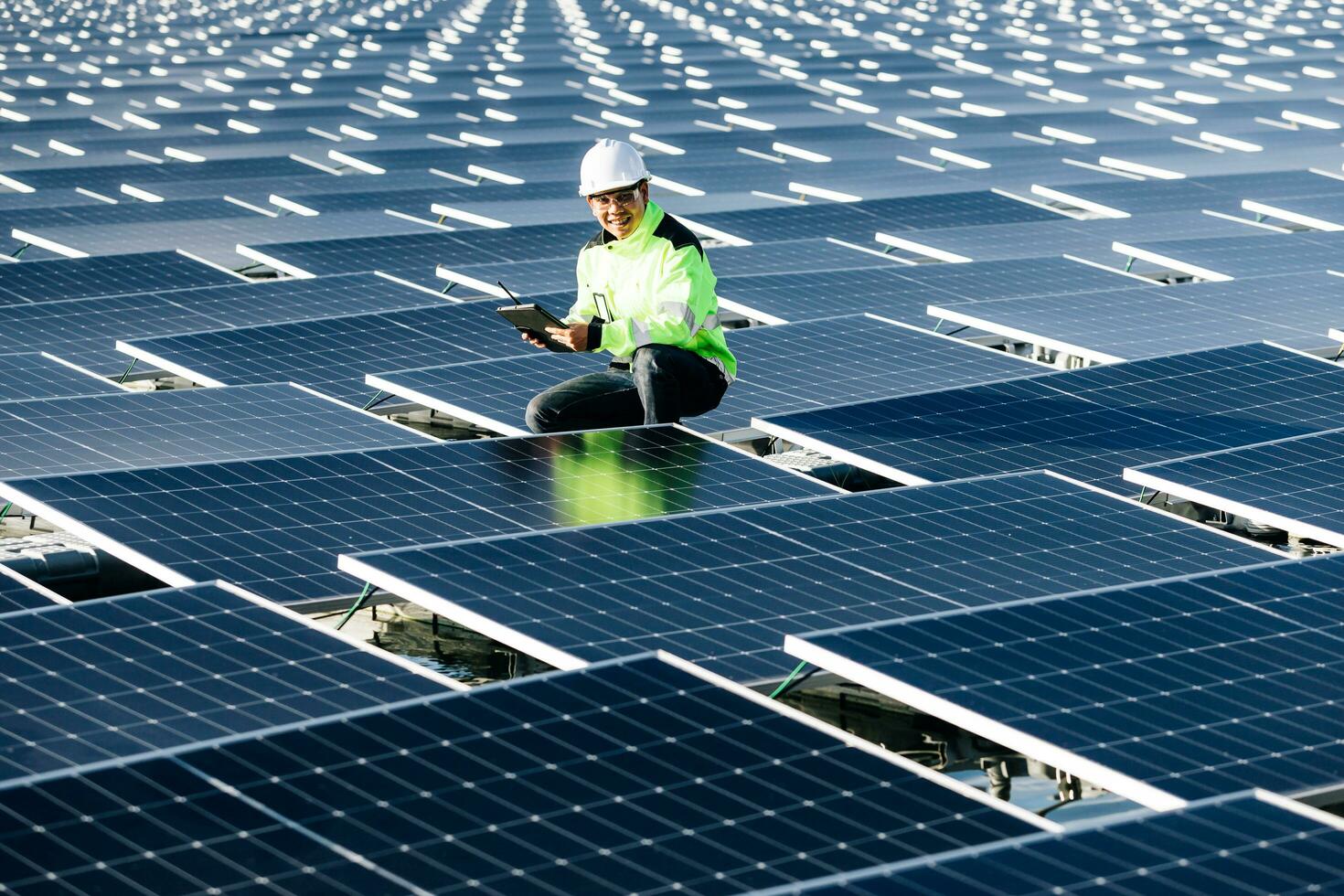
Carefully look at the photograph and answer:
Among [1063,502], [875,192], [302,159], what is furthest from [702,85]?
[1063,502]

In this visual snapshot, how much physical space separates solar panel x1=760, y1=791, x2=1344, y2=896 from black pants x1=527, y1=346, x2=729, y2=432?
5.84 metres

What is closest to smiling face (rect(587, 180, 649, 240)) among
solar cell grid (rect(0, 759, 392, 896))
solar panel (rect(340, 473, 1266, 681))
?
solar panel (rect(340, 473, 1266, 681))

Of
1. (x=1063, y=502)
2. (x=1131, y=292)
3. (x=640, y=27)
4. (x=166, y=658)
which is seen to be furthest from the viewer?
(x=640, y=27)

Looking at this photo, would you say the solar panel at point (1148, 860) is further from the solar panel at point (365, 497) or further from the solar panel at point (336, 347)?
the solar panel at point (336, 347)

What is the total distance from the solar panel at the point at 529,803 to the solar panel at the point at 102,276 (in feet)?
36.4

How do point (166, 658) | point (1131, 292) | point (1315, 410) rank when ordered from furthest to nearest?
point (1131, 292), point (1315, 410), point (166, 658)

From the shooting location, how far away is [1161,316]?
51.6 feet

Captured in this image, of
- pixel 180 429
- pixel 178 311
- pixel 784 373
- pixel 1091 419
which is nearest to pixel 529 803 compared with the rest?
pixel 180 429

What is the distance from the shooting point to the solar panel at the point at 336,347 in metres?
14.1

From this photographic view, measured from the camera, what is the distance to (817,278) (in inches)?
687

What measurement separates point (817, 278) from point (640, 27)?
41.2 m

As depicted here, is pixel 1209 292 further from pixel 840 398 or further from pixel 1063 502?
pixel 1063 502

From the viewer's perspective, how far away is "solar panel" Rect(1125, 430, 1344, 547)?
1020 cm

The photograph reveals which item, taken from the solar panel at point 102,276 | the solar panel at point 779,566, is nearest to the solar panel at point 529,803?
the solar panel at point 779,566
